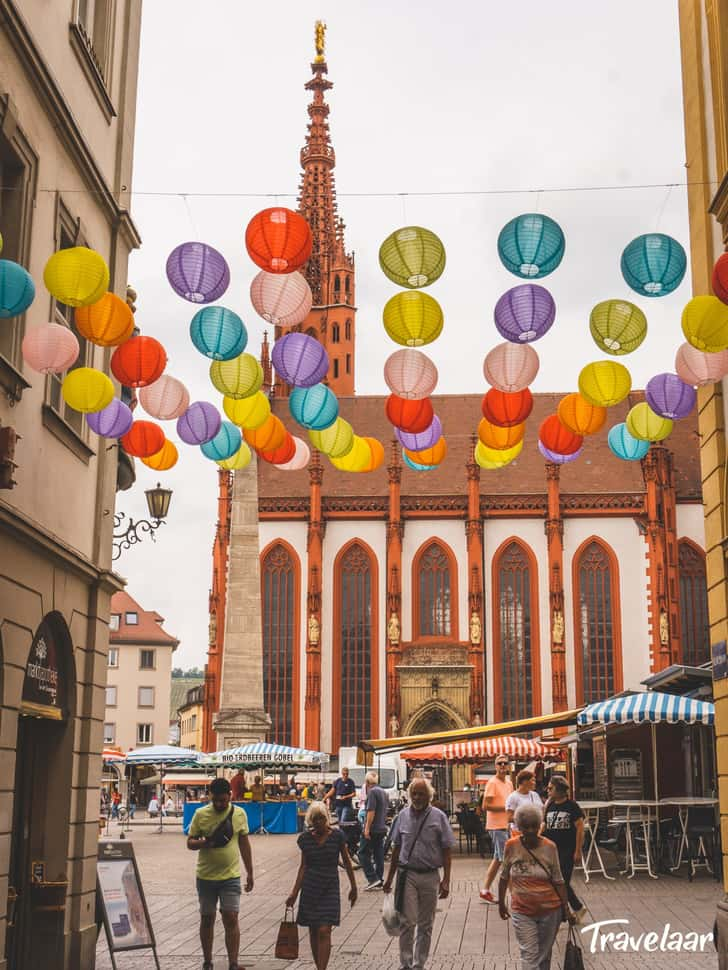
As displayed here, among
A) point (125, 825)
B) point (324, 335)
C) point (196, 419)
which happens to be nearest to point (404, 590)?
point (125, 825)

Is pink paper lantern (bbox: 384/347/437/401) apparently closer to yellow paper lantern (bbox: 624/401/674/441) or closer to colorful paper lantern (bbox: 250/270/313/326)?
colorful paper lantern (bbox: 250/270/313/326)

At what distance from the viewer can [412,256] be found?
11430 mm

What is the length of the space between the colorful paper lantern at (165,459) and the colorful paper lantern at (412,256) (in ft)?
14.2

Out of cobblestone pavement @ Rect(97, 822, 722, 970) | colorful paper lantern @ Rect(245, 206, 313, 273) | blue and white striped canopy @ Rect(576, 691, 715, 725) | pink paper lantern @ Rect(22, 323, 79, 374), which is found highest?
colorful paper lantern @ Rect(245, 206, 313, 273)

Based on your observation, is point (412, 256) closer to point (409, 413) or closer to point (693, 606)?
point (409, 413)

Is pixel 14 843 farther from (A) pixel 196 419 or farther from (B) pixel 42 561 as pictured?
(A) pixel 196 419

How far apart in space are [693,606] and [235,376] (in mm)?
37048

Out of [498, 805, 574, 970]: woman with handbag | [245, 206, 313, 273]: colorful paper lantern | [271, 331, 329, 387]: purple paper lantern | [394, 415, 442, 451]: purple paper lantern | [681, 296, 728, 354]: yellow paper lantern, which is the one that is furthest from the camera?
[394, 415, 442, 451]: purple paper lantern

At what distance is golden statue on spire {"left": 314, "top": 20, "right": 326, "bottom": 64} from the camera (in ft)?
231

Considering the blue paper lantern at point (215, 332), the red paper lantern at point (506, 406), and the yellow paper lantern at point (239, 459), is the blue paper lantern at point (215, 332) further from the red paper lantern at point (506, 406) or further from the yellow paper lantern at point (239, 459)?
the yellow paper lantern at point (239, 459)

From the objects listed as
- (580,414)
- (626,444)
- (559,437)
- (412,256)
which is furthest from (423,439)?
(412,256)

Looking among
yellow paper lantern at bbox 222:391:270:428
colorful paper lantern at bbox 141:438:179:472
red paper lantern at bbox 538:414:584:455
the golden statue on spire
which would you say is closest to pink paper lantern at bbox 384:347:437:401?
yellow paper lantern at bbox 222:391:270:428

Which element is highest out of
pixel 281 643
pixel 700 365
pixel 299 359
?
pixel 281 643

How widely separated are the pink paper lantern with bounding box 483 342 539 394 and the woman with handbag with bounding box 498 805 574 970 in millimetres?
5861
